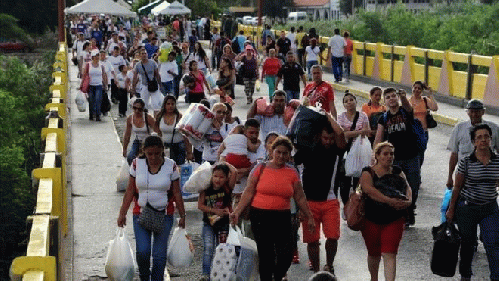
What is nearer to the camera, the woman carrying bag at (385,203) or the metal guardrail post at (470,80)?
the woman carrying bag at (385,203)

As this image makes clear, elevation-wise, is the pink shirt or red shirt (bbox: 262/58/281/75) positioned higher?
the pink shirt

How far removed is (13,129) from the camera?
31.1 meters

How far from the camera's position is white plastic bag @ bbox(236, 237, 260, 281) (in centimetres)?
955

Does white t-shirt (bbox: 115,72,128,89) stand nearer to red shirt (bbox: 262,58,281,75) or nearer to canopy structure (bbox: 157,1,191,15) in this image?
red shirt (bbox: 262,58,281,75)

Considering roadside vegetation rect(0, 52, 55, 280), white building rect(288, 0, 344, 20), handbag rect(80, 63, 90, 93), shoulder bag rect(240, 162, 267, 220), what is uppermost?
shoulder bag rect(240, 162, 267, 220)

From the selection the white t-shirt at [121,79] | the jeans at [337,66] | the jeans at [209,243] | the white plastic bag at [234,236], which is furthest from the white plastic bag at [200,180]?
the jeans at [337,66]

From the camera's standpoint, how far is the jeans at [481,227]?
32.2 ft

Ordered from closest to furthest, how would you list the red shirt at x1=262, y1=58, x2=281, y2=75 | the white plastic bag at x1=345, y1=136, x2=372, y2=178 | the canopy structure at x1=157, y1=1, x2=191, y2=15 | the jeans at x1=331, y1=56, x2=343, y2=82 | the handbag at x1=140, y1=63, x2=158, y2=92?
the white plastic bag at x1=345, y1=136, x2=372, y2=178 → the handbag at x1=140, y1=63, x2=158, y2=92 → the red shirt at x1=262, y1=58, x2=281, y2=75 → the jeans at x1=331, y1=56, x2=343, y2=82 → the canopy structure at x1=157, y1=1, x2=191, y2=15

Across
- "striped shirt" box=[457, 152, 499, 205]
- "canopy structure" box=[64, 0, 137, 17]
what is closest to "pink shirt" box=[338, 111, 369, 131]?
"striped shirt" box=[457, 152, 499, 205]

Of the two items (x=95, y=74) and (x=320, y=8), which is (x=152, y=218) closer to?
(x=95, y=74)

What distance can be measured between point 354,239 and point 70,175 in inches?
242

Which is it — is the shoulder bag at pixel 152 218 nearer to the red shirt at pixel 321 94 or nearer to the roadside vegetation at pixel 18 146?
the red shirt at pixel 321 94

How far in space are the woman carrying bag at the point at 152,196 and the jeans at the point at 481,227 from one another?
7.47 ft

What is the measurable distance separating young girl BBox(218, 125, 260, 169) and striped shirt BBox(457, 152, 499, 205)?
2.49 metres
